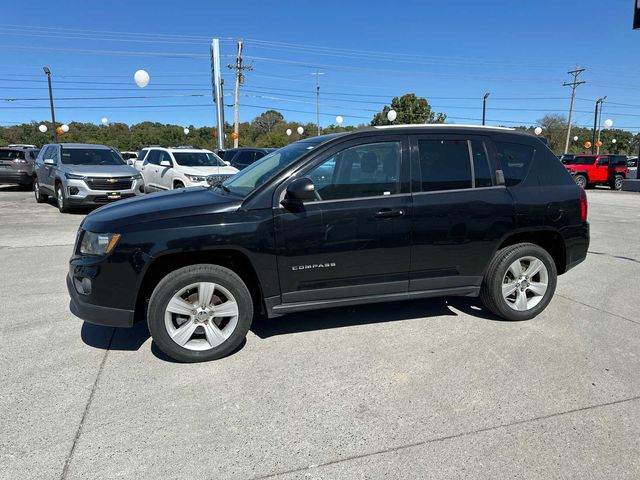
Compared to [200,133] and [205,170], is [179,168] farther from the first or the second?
[200,133]

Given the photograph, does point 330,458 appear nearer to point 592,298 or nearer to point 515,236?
point 515,236

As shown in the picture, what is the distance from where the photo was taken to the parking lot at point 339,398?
2.37m

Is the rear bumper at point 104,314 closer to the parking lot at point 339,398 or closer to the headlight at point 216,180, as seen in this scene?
the parking lot at point 339,398

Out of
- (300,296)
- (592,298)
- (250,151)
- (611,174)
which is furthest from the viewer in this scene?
(611,174)

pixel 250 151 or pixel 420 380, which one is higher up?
pixel 250 151

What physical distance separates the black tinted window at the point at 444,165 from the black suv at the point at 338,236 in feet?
0.04

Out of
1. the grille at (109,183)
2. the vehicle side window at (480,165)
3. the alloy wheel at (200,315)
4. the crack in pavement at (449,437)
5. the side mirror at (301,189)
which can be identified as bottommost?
the crack in pavement at (449,437)

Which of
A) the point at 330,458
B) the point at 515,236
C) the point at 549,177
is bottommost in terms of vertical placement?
the point at 330,458

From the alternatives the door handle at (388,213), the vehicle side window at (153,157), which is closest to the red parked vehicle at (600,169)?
the vehicle side window at (153,157)

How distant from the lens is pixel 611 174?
75.3 ft

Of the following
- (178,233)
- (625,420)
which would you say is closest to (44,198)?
(178,233)

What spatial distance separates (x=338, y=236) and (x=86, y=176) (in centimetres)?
948

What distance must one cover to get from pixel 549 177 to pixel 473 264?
1.24m

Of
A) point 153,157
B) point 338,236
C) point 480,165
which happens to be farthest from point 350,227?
point 153,157
